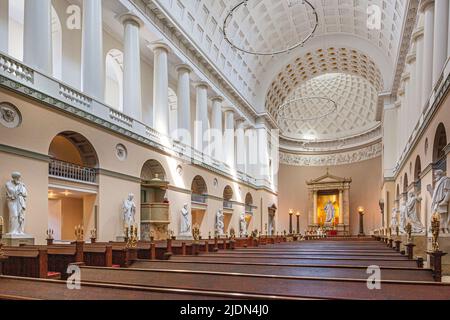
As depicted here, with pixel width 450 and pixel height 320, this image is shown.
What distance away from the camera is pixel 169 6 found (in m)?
16.4

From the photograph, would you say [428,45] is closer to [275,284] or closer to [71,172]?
[71,172]

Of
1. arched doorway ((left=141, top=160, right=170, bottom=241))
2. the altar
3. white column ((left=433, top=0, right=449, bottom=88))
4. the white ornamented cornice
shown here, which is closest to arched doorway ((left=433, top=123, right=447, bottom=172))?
white column ((left=433, top=0, right=449, bottom=88))

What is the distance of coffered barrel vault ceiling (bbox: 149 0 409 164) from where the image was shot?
1966 cm

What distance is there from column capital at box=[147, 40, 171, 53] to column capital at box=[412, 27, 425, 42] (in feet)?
31.3

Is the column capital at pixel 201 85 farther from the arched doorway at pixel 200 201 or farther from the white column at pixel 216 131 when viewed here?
the arched doorway at pixel 200 201

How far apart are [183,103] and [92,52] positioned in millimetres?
6345

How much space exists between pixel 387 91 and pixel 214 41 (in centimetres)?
1072

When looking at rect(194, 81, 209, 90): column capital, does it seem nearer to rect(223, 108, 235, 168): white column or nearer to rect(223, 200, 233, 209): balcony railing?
rect(223, 108, 235, 168): white column

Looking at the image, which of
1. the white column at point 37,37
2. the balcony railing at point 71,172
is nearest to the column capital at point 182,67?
the balcony railing at point 71,172

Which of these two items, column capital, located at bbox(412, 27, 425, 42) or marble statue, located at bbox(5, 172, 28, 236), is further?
column capital, located at bbox(412, 27, 425, 42)

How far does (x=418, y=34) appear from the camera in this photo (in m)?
15.0

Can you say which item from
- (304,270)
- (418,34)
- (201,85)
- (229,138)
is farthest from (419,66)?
(304,270)

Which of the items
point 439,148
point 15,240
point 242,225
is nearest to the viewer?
point 15,240

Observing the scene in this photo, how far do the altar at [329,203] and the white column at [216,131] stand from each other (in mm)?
12054
